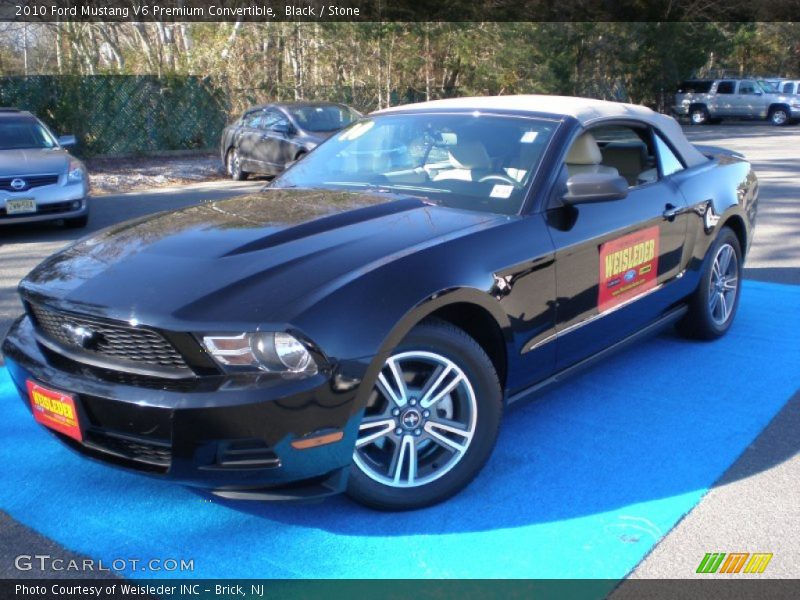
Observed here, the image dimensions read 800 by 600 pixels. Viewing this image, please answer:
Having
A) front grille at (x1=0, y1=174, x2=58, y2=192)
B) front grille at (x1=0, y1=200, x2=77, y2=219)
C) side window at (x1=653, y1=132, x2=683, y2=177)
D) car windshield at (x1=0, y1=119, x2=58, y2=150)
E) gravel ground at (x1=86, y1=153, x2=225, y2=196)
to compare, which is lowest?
gravel ground at (x1=86, y1=153, x2=225, y2=196)

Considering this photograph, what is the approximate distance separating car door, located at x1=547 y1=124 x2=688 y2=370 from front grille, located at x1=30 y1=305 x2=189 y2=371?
1.82 metres

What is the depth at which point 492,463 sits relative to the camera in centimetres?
376

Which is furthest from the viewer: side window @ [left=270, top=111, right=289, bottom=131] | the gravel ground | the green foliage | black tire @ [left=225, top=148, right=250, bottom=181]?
the green foliage

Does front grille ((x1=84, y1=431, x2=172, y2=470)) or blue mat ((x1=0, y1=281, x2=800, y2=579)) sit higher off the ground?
front grille ((x1=84, y1=431, x2=172, y2=470))

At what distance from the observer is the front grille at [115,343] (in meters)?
2.84

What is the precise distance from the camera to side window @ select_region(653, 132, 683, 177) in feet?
16.2

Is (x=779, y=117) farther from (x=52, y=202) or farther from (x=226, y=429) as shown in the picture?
(x=226, y=429)

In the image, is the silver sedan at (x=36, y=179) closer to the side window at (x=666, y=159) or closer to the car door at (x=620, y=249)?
the car door at (x=620, y=249)

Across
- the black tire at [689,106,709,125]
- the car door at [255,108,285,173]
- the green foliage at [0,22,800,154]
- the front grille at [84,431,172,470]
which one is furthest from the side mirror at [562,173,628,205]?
the black tire at [689,106,709,125]

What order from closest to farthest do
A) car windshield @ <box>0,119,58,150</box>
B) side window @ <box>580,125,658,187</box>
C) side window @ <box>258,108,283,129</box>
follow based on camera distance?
side window @ <box>580,125,658,187</box>
car windshield @ <box>0,119,58,150</box>
side window @ <box>258,108,283,129</box>

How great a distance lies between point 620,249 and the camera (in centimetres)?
421

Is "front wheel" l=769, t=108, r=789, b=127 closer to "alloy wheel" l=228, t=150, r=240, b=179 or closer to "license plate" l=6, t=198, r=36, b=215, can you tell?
"alloy wheel" l=228, t=150, r=240, b=179

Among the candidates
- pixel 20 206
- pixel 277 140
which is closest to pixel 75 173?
→ pixel 20 206

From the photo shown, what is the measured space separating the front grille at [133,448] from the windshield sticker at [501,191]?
195cm
